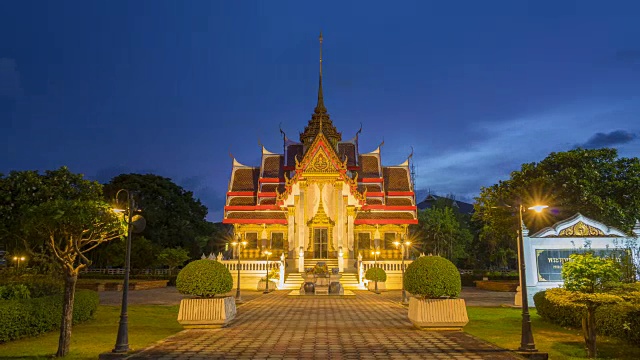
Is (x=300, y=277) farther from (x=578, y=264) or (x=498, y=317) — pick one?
(x=578, y=264)

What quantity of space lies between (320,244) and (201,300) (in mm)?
31186

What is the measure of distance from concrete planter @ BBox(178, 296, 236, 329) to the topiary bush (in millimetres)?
289

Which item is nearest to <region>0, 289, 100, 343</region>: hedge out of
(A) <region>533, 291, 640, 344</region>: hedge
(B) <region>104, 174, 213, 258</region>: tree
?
Answer: (A) <region>533, 291, 640, 344</region>: hedge

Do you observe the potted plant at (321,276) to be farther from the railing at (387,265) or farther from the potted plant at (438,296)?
the potted plant at (438,296)

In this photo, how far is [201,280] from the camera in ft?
48.1

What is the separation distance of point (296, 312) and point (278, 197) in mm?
27238

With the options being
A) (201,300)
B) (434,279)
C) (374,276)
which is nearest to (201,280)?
(201,300)

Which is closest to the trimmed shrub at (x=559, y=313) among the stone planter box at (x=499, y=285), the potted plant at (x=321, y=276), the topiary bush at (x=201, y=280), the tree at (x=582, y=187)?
the tree at (x=582, y=187)

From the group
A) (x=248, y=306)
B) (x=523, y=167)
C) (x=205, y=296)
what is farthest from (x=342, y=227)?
(x=205, y=296)

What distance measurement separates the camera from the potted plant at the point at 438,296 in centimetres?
1395

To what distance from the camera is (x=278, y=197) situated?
4666cm

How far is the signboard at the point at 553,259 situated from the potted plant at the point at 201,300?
1355 cm

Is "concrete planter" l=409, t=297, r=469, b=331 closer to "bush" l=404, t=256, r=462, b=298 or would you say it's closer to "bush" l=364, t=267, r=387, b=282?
"bush" l=404, t=256, r=462, b=298

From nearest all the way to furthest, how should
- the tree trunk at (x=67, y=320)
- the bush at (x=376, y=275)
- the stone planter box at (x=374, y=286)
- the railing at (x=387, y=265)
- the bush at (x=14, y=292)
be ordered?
the tree trunk at (x=67, y=320), the bush at (x=14, y=292), the bush at (x=376, y=275), the stone planter box at (x=374, y=286), the railing at (x=387, y=265)
